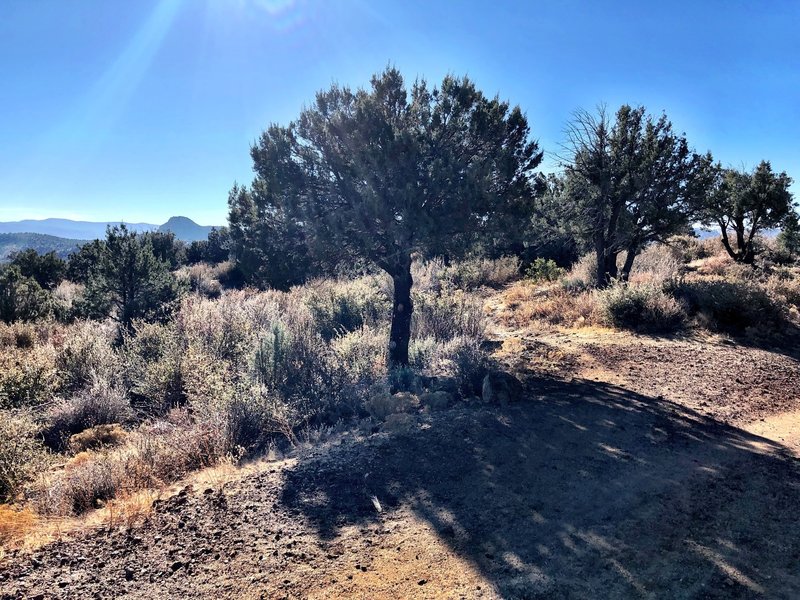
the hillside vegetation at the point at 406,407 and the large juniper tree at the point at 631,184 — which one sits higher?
the large juniper tree at the point at 631,184

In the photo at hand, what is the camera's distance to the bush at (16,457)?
418 centimetres

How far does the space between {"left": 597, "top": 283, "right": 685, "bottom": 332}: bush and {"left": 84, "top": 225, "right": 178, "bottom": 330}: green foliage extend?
1031 centimetres

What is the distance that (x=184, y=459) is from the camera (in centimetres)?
457

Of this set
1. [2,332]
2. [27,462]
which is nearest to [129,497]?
[27,462]

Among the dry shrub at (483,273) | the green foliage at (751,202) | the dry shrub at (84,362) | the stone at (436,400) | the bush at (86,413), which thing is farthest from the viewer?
the green foliage at (751,202)

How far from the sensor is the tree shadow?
A: 9.38 ft

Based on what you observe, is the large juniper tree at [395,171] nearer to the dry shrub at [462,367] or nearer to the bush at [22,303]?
the dry shrub at [462,367]

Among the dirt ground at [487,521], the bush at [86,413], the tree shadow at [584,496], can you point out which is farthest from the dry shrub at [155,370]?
the tree shadow at [584,496]

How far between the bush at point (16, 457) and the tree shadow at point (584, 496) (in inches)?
103

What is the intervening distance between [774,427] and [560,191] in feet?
31.7

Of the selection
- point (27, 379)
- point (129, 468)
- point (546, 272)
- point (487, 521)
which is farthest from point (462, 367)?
point (546, 272)

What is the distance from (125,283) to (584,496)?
11.0m

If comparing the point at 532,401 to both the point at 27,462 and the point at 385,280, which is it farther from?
the point at 385,280

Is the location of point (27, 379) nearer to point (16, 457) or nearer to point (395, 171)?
point (16, 457)
